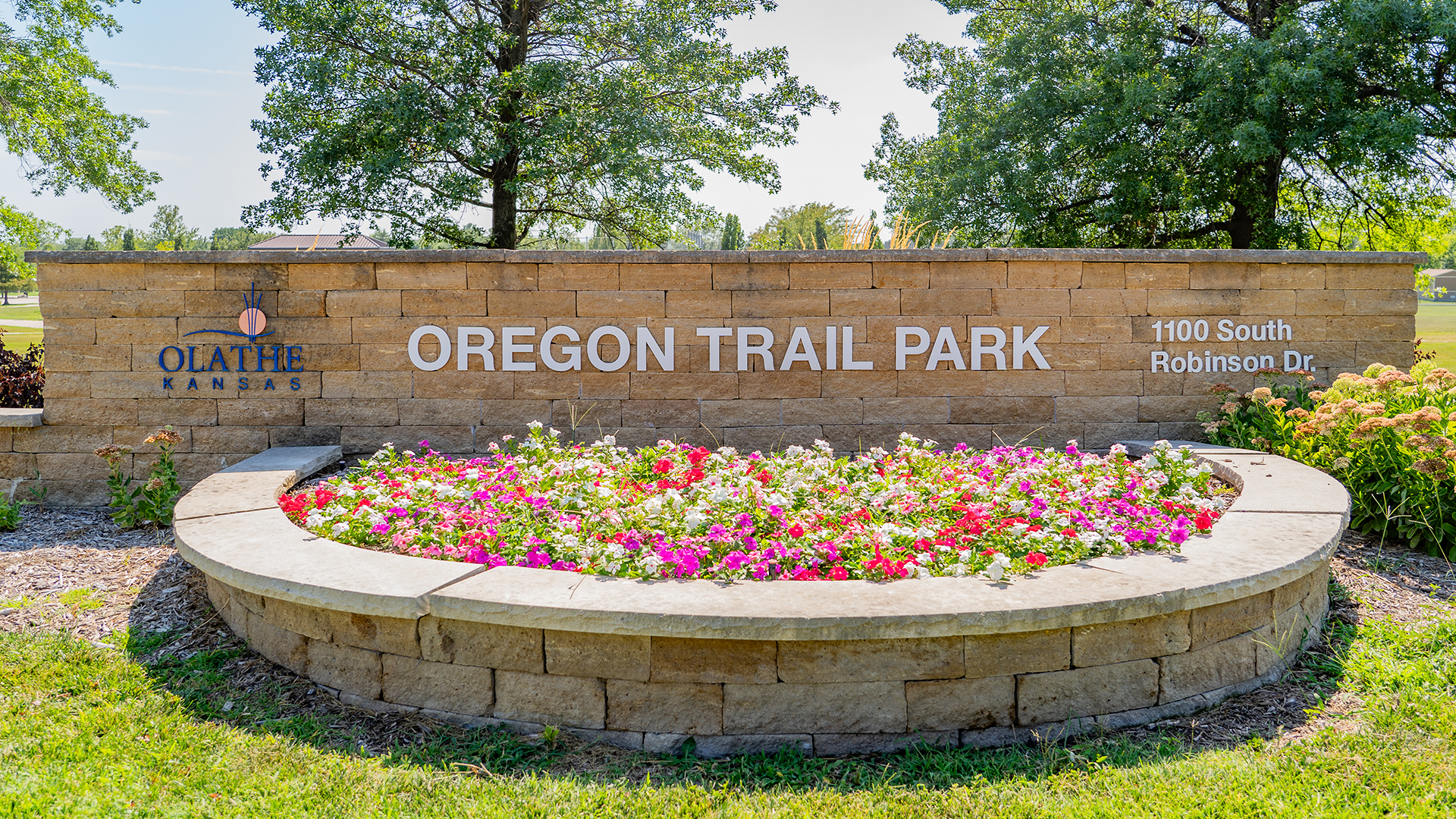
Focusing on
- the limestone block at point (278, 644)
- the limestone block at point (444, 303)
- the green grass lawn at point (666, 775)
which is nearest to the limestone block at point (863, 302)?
the limestone block at point (444, 303)

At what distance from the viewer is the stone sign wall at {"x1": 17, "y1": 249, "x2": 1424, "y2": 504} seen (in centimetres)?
555

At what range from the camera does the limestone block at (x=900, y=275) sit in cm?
570

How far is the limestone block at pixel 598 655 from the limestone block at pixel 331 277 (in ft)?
12.3

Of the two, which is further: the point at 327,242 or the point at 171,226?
the point at 171,226

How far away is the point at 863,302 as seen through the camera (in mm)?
5699

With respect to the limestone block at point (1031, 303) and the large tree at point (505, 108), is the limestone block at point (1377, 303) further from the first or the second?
the large tree at point (505, 108)

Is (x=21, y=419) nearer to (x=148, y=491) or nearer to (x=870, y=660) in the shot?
(x=148, y=491)

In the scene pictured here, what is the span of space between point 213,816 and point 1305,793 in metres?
2.92

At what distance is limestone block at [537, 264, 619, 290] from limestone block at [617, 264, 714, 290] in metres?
0.07

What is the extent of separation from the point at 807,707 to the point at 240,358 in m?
4.73

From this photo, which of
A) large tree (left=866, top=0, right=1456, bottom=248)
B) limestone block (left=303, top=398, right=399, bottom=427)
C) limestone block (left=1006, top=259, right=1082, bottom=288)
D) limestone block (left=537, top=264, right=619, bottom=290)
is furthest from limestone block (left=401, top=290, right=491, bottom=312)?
large tree (left=866, top=0, right=1456, bottom=248)

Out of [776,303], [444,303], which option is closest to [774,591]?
[776,303]

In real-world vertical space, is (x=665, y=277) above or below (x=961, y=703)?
above

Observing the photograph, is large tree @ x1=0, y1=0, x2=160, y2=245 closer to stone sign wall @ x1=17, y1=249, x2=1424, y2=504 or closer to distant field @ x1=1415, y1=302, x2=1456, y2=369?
stone sign wall @ x1=17, y1=249, x2=1424, y2=504
